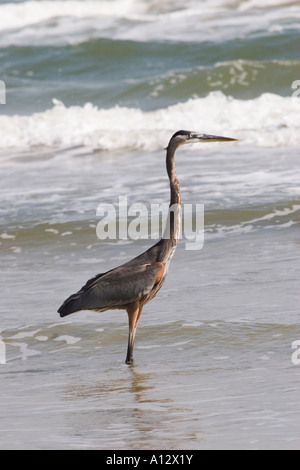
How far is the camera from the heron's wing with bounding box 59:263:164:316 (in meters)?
7.23

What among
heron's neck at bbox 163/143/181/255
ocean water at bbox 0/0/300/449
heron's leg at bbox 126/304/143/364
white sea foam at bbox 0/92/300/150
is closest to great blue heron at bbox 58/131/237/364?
heron's leg at bbox 126/304/143/364

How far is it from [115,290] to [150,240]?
3.82 m

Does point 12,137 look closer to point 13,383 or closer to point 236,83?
point 236,83

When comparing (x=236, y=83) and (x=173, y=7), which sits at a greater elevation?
(x=173, y=7)

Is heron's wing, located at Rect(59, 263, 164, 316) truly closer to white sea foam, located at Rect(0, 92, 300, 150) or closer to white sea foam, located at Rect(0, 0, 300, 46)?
white sea foam, located at Rect(0, 92, 300, 150)

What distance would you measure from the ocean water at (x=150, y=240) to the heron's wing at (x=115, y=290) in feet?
1.49

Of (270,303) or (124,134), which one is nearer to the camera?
(270,303)

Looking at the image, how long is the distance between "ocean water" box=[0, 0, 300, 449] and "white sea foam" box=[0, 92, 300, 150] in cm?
5

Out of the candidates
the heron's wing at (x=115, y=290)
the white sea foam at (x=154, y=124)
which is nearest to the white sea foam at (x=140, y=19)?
the white sea foam at (x=154, y=124)

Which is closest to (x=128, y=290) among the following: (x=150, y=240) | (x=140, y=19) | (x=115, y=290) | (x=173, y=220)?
(x=115, y=290)

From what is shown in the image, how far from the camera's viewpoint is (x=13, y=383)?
6.79 meters
